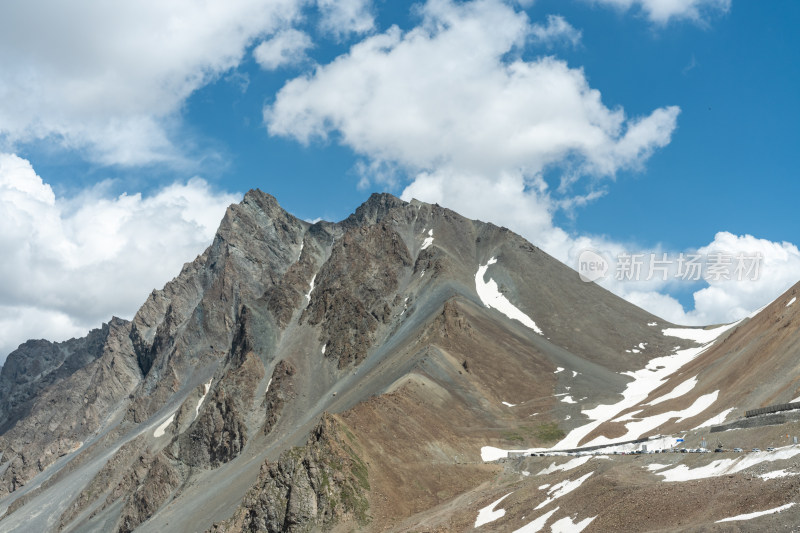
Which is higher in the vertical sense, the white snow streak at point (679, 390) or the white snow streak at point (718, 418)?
the white snow streak at point (679, 390)

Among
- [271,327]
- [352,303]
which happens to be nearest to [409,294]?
[352,303]

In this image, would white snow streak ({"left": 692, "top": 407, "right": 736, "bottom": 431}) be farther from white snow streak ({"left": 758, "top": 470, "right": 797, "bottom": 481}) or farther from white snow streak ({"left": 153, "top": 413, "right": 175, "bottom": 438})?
white snow streak ({"left": 153, "top": 413, "right": 175, "bottom": 438})

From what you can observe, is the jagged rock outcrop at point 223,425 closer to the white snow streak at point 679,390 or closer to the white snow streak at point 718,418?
the white snow streak at point 679,390

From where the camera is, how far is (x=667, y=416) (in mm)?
95438

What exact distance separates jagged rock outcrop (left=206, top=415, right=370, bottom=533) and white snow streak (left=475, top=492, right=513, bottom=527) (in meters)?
16.8

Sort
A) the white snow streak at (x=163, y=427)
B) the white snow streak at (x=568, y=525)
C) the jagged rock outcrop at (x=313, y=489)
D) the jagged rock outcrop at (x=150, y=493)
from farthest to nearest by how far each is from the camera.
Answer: the white snow streak at (x=163, y=427) < the jagged rock outcrop at (x=150, y=493) < the jagged rock outcrop at (x=313, y=489) < the white snow streak at (x=568, y=525)

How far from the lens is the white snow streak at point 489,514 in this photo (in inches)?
2140

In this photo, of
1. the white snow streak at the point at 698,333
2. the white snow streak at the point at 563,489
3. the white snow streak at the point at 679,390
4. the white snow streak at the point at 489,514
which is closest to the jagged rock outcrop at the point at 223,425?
the white snow streak at the point at 679,390

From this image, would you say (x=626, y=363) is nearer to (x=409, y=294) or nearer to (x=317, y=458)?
(x=409, y=294)

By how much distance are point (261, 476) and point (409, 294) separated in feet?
381

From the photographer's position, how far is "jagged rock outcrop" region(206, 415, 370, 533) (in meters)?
72.2

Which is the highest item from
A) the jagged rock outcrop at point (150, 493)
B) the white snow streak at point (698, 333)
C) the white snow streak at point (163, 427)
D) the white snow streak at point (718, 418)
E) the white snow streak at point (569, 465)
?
the white snow streak at point (163, 427)

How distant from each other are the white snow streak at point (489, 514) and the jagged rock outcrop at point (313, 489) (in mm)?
16810

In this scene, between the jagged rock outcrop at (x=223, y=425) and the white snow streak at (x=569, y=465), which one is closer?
the white snow streak at (x=569, y=465)
